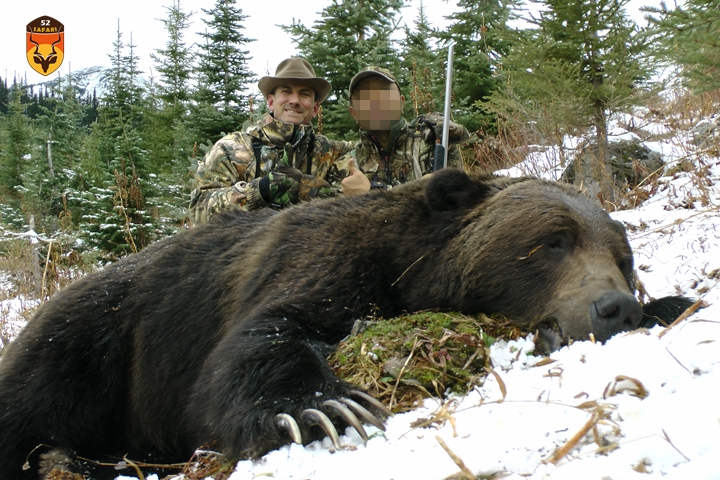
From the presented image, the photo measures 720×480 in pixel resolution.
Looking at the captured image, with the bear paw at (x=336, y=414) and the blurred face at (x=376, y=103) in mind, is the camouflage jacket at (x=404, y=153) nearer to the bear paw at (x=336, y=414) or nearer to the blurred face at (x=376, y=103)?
the blurred face at (x=376, y=103)

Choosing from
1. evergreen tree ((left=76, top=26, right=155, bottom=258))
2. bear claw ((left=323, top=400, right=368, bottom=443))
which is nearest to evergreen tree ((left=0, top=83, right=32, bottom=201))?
evergreen tree ((left=76, top=26, right=155, bottom=258))

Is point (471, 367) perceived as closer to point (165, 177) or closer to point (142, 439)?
point (142, 439)

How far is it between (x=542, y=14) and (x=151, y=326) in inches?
258

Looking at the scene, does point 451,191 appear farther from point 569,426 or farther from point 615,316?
point 569,426

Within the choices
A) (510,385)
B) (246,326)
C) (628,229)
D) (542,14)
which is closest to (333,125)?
(542,14)

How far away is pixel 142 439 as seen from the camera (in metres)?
3.36

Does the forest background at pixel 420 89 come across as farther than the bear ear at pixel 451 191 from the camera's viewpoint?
Yes

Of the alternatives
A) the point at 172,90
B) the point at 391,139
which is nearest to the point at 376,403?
the point at 391,139

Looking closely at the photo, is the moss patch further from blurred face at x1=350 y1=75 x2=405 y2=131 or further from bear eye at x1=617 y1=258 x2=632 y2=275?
blurred face at x1=350 y1=75 x2=405 y2=131

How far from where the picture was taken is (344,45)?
11.9 m

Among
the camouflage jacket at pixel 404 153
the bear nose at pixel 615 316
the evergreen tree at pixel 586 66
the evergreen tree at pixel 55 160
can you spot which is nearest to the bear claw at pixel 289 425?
the bear nose at pixel 615 316

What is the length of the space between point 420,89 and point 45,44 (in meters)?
20.1

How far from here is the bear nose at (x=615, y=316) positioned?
2.21 metres

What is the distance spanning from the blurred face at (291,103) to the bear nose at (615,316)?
3867mm
